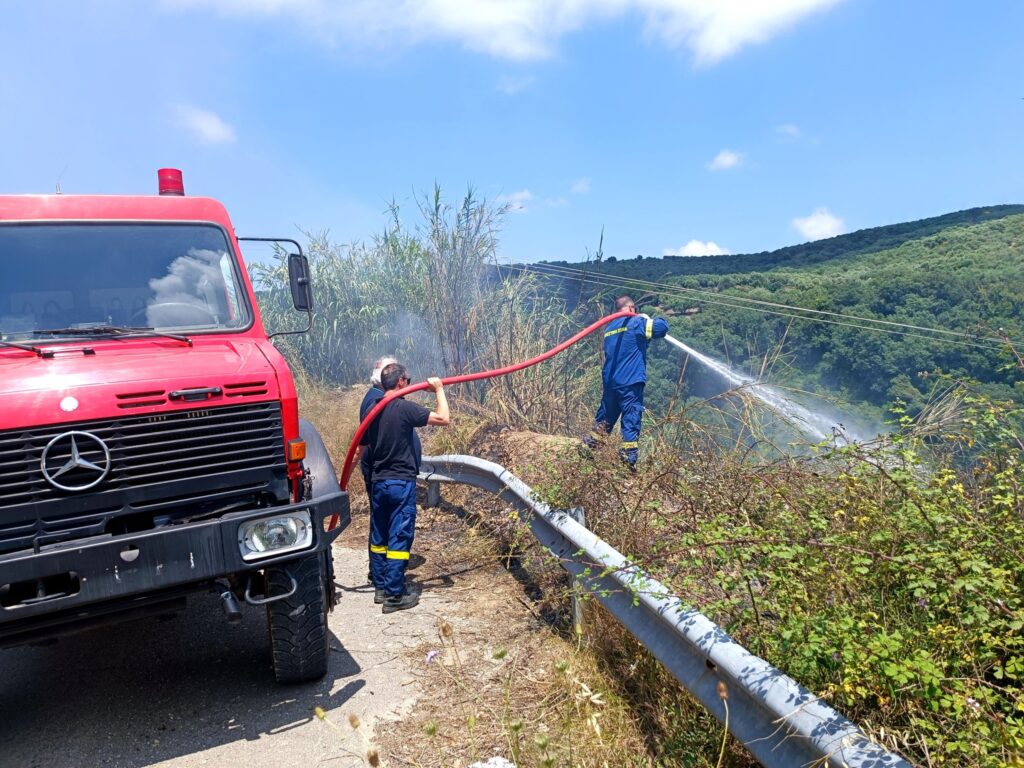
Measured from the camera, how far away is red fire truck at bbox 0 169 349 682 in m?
3.17

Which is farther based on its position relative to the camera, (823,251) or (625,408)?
(823,251)

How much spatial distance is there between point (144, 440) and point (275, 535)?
2.55 ft

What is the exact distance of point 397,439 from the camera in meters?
5.21

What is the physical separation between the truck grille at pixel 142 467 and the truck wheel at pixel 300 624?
1.63ft

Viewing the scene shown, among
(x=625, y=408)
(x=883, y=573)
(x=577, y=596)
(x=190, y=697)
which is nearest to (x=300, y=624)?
(x=190, y=697)

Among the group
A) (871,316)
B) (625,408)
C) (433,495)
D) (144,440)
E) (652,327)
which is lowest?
(433,495)

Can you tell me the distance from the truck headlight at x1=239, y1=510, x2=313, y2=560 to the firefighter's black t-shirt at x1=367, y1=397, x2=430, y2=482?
163cm

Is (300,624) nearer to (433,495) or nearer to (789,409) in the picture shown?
(433,495)

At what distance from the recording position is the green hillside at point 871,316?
732 cm

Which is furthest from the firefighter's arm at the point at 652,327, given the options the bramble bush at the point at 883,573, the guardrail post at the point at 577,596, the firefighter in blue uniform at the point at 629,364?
the guardrail post at the point at 577,596

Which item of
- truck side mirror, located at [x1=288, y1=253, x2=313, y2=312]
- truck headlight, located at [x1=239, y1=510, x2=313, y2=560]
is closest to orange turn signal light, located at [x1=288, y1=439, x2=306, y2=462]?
truck headlight, located at [x1=239, y1=510, x2=313, y2=560]

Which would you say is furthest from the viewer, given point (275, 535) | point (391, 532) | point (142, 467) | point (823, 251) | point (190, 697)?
point (823, 251)

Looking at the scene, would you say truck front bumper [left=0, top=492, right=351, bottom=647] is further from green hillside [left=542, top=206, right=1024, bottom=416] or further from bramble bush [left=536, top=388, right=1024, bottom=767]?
green hillside [left=542, top=206, right=1024, bottom=416]

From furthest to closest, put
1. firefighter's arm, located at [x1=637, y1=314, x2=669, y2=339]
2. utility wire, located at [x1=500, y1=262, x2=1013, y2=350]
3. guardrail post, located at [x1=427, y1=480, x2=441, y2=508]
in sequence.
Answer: utility wire, located at [x1=500, y1=262, x2=1013, y2=350] → guardrail post, located at [x1=427, y1=480, x2=441, y2=508] → firefighter's arm, located at [x1=637, y1=314, x2=669, y2=339]
